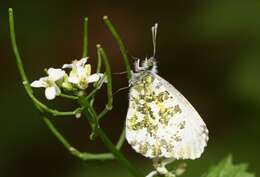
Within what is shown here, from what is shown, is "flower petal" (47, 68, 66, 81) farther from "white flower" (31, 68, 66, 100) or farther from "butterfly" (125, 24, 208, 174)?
"butterfly" (125, 24, 208, 174)

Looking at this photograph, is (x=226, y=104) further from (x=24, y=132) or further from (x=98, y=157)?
(x=98, y=157)

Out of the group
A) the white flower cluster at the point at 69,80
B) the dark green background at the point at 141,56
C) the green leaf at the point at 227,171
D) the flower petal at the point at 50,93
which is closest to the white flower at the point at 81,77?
the white flower cluster at the point at 69,80

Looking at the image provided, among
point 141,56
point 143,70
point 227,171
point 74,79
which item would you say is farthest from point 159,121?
point 141,56

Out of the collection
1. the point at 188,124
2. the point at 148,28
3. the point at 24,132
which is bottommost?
the point at 24,132

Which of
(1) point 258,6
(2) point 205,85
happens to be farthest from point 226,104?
(1) point 258,6

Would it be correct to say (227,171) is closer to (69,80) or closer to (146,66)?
(146,66)

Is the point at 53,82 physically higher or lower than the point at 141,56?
higher
